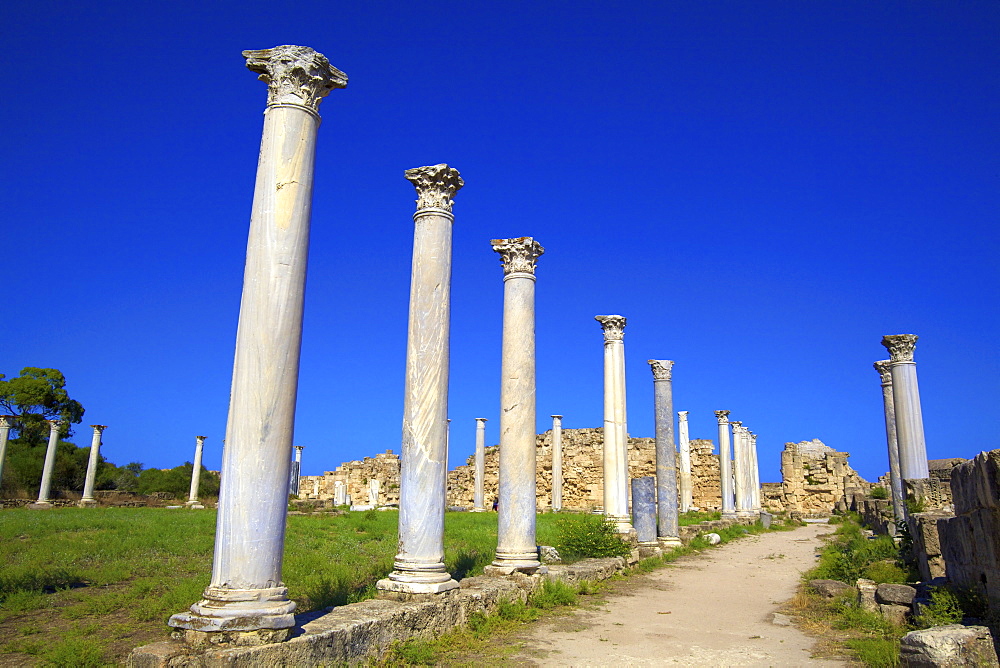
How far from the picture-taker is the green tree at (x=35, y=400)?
47.2 metres

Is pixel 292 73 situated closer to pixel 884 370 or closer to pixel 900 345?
pixel 900 345

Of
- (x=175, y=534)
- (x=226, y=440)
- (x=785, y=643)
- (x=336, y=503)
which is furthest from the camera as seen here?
(x=336, y=503)

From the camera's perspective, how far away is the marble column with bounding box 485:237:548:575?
9984 millimetres

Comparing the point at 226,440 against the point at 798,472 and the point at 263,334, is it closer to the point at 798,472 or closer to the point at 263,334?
the point at 263,334

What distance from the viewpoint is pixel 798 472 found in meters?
40.1

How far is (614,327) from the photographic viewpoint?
1644 cm

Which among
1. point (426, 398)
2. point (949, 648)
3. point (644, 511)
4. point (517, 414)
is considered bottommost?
point (949, 648)

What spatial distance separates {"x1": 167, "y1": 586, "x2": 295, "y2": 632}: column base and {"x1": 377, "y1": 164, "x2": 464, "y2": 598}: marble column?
2.15 m

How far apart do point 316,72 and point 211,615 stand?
486 centimetres

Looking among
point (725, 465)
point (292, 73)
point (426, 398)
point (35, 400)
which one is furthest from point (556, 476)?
point (35, 400)

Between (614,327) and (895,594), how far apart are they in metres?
9.20

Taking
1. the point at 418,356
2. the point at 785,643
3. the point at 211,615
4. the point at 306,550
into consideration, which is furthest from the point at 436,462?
the point at 306,550

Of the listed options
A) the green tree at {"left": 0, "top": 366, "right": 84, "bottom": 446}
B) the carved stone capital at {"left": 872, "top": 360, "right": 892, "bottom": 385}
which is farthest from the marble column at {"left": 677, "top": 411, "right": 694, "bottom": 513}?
the green tree at {"left": 0, "top": 366, "right": 84, "bottom": 446}

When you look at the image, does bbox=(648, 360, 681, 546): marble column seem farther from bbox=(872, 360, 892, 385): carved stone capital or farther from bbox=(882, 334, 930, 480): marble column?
bbox=(872, 360, 892, 385): carved stone capital
